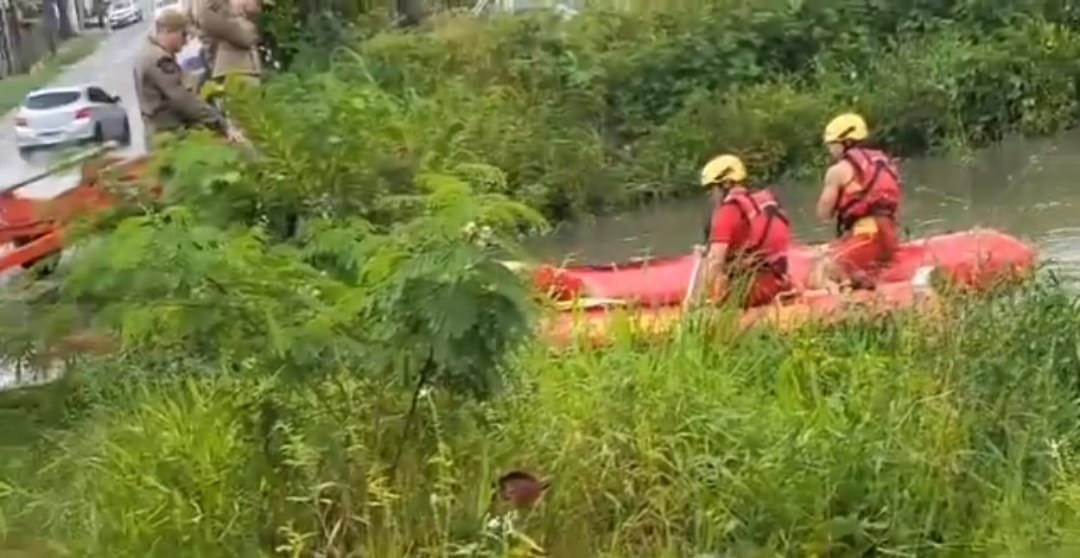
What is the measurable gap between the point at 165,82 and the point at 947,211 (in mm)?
7034

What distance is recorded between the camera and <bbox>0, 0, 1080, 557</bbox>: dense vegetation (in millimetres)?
6301

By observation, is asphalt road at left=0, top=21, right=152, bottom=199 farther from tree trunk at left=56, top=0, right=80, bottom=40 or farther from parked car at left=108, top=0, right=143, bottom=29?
tree trunk at left=56, top=0, right=80, bottom=40

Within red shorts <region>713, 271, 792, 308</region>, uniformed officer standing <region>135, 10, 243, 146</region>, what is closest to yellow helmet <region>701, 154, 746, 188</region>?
red shorts <region>713, 271, 792, 308</region>

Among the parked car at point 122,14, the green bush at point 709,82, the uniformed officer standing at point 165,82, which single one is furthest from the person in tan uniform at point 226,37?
the parked car at point 122,14

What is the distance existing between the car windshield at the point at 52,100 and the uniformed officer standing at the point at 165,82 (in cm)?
1826

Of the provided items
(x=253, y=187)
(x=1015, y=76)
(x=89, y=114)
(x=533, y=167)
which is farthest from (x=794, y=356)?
(x=89, y=114)

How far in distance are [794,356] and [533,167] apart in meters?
9.39

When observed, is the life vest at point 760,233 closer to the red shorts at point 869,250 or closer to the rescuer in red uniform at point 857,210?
the rescuer in red uniform at point 857,210

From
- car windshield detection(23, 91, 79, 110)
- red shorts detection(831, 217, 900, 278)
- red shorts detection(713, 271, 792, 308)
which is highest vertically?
red shorts detection(713, 271, 792, 308)

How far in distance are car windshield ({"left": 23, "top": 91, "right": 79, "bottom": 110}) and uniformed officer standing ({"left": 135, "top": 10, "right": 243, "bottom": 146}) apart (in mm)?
18255

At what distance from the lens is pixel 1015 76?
2016 centimetres

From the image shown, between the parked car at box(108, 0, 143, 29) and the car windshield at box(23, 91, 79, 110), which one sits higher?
the car windshield at box(23, 91, 79, 110)

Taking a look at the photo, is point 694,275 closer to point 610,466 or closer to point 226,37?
point 610,466

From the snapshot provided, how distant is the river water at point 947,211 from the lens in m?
15.4
